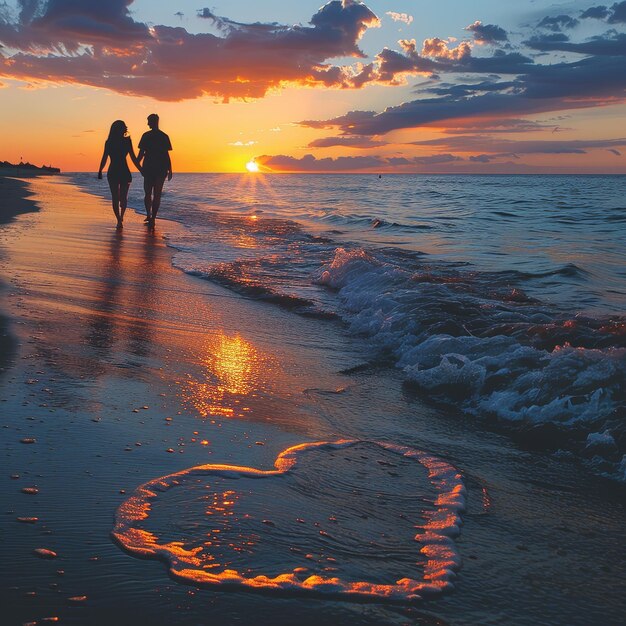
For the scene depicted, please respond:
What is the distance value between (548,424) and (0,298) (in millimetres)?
4633

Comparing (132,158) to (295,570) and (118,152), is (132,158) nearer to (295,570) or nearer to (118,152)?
(118,152)

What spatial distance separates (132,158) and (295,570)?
39.0ft

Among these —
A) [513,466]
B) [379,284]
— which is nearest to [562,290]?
[379,284]

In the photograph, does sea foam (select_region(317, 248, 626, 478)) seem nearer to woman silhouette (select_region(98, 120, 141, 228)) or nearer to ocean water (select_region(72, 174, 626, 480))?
ocean water (select_region(72, 174, 626, 480))

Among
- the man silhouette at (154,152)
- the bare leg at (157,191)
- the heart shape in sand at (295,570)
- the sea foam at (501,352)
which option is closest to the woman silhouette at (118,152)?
the man silhouette at (154,152)

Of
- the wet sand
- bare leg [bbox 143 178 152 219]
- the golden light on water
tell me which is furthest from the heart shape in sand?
bare leg [bbox 143 178 152 219]

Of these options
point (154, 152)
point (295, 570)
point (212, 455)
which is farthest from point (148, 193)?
A: point (295, 570)

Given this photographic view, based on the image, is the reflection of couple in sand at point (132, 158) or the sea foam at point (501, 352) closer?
the sea foam at point (501, 352)

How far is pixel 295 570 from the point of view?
6.93 ft

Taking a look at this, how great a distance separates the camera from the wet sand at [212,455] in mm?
1929

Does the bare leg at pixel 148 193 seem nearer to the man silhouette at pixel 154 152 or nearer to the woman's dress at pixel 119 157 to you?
the man silhouette at pixel 154 152

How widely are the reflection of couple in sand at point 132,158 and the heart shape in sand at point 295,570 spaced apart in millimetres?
11017

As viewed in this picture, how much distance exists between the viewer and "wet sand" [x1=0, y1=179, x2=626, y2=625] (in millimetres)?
1929

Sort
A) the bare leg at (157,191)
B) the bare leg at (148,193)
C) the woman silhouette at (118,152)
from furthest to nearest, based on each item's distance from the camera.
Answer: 1. the bare leg at (148,193)
2. the bare leg at (157,191)
3. the woman silhouette at (118,152)
